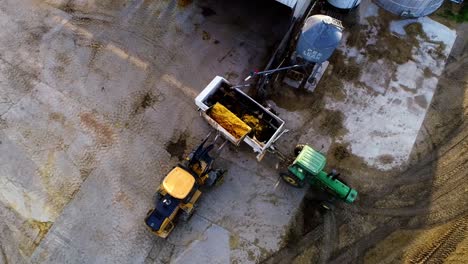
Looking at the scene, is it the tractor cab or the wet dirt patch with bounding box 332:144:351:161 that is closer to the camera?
the tractor cab

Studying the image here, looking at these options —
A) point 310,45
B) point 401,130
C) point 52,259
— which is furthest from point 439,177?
point 52,259

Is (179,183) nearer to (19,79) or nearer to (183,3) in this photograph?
(19,79)

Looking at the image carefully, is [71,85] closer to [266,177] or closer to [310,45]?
[266,177]

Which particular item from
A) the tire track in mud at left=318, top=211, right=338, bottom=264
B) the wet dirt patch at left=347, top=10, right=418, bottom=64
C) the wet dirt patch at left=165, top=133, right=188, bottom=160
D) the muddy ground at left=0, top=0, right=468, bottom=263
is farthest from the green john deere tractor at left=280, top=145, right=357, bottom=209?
the wet dirt patch at left=347, top=10, right=418, bottom=64

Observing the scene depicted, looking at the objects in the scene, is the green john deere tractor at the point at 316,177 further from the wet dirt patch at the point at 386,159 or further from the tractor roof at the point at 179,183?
the tractor roof at the point at 179,183

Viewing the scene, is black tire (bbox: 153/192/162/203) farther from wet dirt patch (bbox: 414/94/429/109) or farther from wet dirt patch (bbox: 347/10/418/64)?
wet dirt patch (bbox: 414/94/429/109)
